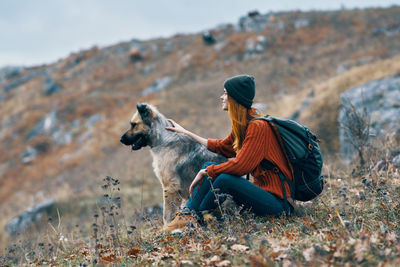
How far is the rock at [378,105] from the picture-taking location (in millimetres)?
8422

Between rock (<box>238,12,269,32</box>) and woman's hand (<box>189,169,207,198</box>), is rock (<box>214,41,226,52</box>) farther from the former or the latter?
woman's hand (<box>189,169,207,198</box>)

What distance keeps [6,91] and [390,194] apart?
148ft

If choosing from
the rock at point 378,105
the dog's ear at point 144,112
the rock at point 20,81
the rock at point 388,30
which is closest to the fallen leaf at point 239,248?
the dog's ear at point 144,112

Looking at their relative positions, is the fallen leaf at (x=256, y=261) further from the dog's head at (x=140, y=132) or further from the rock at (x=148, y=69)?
the rock at (x=148, y=69)

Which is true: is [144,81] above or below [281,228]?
above

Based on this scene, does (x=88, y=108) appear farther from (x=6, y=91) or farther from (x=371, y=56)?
(x=371, y=56)

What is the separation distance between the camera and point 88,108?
92.3ft

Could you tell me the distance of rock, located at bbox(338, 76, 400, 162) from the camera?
27.6 ft

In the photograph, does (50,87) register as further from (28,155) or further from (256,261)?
(256,261)

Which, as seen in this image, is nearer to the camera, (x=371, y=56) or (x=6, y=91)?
(x=371, y=56)

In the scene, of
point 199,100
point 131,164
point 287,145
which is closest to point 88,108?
point 199,100

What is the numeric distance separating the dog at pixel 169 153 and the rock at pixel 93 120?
22.6 meters

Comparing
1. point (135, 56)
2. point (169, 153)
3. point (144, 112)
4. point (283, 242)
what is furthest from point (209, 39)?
point (283, 242)

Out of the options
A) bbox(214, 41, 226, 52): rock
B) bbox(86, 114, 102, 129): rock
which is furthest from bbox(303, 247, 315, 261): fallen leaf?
bbox(214, 41, 226, 52): rock
